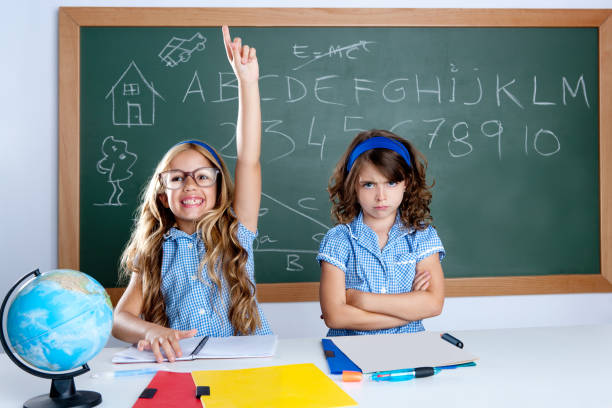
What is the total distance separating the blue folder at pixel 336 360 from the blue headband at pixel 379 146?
0.76 m

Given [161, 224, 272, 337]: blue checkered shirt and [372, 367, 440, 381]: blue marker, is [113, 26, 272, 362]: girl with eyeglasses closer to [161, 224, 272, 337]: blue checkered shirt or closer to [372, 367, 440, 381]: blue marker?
[161, 224, 272, 337]: blue checkered shirt

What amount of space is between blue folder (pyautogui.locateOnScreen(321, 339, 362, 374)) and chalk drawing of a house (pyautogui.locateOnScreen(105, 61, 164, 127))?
1753 millimetres

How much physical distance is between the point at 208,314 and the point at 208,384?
0.65 m

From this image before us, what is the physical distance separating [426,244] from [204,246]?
767 millimetres

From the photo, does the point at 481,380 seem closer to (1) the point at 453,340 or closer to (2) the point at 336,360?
(1) the point at 453,340

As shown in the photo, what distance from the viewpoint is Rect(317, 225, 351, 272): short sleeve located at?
1742 millimetres

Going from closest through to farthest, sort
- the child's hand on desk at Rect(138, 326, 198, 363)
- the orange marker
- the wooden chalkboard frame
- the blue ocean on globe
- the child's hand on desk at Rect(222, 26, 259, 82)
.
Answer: the blue ocean on globe < the orange marker < the child's hand on desk at Rect(138, 326, 198, 363) < the child's hand on desk at Rect(222, 26, 259, 82) < the wooden chalkboard frame

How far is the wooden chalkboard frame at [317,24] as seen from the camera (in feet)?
8.27

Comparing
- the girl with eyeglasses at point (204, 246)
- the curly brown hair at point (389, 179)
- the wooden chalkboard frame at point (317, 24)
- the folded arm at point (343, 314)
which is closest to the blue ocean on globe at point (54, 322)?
the girl with eyeglasses at point (204, 246)

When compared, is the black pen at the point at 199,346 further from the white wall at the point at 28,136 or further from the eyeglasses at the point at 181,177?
the white wall at the point at 28,136

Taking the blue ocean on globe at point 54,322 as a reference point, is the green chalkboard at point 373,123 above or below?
above

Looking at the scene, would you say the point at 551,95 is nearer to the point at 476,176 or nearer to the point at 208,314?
the point at 476,176

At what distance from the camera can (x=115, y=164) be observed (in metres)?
2.56

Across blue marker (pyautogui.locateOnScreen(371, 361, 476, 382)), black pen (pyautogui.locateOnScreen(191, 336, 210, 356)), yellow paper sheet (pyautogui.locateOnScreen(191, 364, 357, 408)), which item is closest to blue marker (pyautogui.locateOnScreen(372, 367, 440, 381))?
blue marker (pyautogui.locateOnScreen(371, 361, 476, 382))
